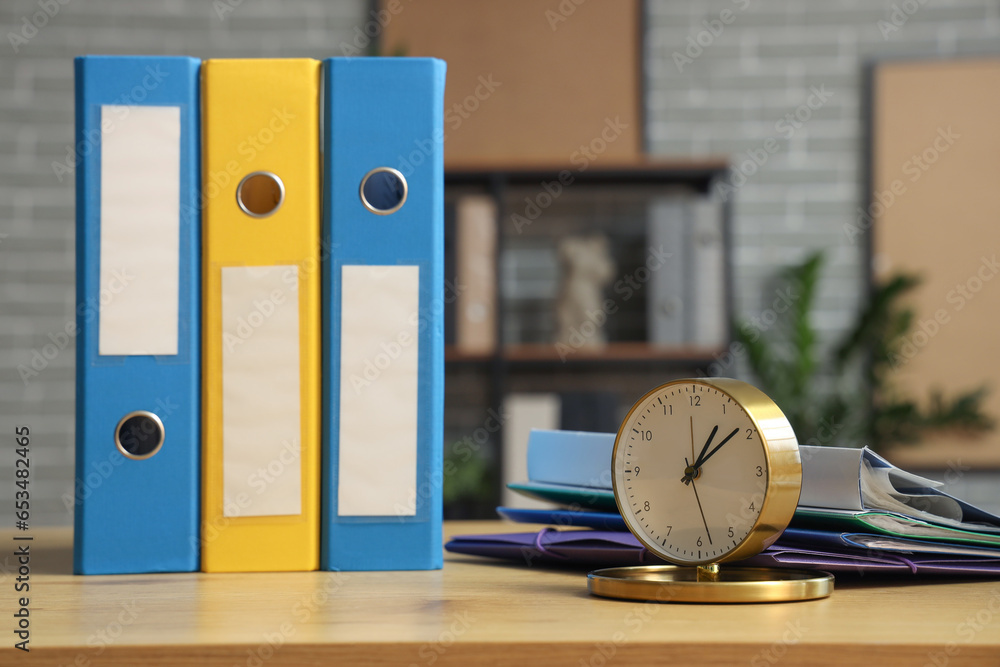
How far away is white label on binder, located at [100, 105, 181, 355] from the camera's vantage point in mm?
700

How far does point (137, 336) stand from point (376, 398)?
0.18 meters

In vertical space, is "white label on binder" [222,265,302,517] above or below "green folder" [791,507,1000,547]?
above

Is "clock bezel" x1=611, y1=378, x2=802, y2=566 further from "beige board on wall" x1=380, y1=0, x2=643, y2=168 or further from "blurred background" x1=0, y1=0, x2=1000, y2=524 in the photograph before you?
"beige board on wall" x1=380, y1=0, x2=643, y2=168

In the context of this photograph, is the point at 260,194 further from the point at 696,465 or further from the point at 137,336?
the point at 696,465

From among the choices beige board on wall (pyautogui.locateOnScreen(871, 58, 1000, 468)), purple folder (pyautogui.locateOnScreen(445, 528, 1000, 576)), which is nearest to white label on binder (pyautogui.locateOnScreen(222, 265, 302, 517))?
purple folder (pyautogui.locateOnScreen(445, 528, 1000, 576))

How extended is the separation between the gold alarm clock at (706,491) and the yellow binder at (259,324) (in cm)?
24

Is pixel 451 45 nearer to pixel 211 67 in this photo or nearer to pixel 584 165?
pixel 584 165

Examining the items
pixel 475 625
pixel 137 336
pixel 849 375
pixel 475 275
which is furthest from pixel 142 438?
pixel 849 375

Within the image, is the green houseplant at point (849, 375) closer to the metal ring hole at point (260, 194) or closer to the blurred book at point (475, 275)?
the blurred book at point (475, 275)

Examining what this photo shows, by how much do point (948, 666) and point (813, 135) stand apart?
2.49m

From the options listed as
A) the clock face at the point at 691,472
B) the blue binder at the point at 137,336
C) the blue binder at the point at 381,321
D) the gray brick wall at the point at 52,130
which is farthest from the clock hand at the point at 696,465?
the gray brick wall at the point at 52,130

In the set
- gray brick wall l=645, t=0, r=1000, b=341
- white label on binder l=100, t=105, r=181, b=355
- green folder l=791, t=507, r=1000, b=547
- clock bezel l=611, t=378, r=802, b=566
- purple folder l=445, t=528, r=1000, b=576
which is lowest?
purple folder l=445, t=528, r=1000, b=576

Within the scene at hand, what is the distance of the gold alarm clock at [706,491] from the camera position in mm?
551

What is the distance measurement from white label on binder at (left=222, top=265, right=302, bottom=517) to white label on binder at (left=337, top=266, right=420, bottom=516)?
0.12 feet
